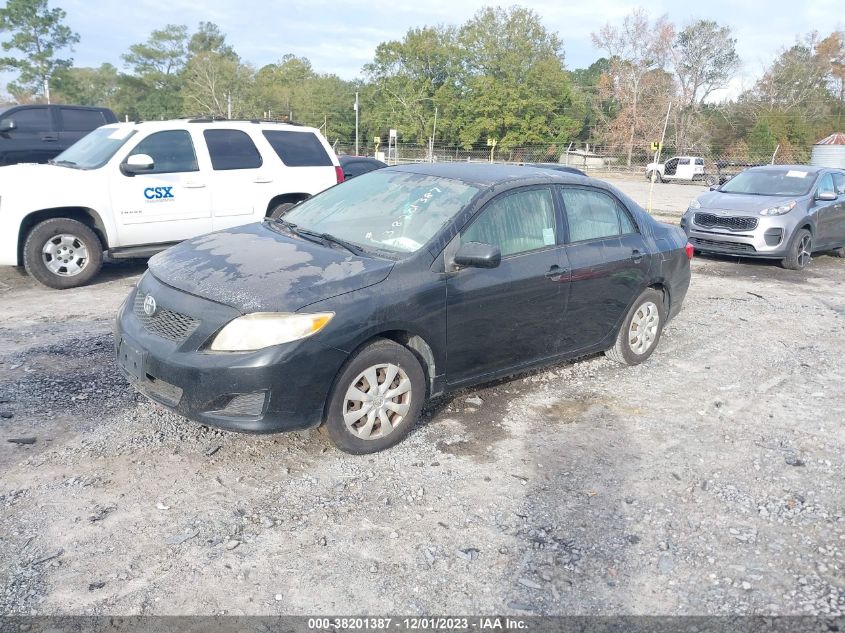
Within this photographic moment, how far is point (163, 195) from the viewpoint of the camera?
7.96 metres

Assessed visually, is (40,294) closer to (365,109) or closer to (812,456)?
(812,456)

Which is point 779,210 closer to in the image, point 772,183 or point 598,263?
point 772,183

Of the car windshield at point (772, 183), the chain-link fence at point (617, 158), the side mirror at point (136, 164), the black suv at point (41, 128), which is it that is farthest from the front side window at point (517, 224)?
the chain-link fence at point (617, 158)

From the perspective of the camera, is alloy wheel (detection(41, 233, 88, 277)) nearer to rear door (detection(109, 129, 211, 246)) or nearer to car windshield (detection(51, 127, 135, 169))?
rear door (detection(109, 129, 211, 246))

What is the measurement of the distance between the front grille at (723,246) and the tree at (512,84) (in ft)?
152

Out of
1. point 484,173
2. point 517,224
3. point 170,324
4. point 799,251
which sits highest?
point 484,173

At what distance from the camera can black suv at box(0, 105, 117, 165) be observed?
39.2 ft

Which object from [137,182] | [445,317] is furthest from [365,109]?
[445,317]

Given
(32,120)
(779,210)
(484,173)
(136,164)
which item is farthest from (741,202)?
(32,120)

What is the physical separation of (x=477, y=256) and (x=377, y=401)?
1.06m

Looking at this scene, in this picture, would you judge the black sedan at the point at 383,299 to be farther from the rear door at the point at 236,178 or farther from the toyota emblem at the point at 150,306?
the rear door at the point at 236,178

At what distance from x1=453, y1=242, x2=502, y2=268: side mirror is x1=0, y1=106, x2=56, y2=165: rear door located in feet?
35.7

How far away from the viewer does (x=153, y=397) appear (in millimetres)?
3795

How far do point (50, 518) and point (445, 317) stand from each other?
236cm
